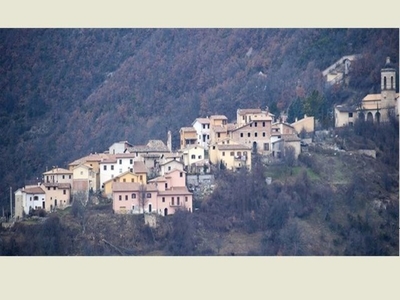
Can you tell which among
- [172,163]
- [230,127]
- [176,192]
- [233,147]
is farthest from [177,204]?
[230,127]

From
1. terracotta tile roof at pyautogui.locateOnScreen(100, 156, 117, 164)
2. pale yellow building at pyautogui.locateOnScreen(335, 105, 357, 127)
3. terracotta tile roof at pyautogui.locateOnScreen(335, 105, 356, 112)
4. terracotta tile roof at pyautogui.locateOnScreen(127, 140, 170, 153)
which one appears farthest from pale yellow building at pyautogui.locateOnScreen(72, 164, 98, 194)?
terracotta tile roof at pyautogui.locateOnScreen(335, 105, 356, 112)

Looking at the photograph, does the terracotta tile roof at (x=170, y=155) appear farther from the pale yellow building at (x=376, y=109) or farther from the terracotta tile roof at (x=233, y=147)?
the pale yellow building at (x=376, y=109)

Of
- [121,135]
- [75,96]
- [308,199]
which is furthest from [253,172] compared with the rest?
[75,96]

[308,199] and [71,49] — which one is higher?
[71,49]

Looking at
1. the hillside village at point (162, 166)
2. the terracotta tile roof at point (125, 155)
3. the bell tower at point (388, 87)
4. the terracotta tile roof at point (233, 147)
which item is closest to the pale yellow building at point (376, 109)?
the bell tower at point (388, 87)

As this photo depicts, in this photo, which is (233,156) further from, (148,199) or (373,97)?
(373,97)

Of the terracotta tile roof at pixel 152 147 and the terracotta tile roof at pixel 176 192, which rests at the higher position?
the terracotta tile roof at pixel 152 147

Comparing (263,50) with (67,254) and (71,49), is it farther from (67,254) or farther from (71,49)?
(67,254)
